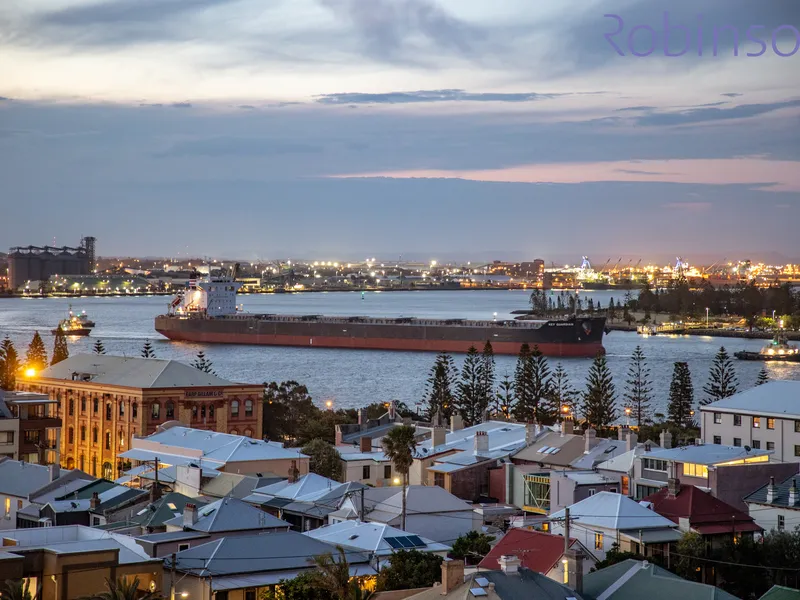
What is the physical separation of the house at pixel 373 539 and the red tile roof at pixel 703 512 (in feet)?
11.3

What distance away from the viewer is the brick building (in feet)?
105

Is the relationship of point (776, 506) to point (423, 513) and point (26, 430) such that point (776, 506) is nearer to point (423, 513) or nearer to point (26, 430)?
point (423, 513)

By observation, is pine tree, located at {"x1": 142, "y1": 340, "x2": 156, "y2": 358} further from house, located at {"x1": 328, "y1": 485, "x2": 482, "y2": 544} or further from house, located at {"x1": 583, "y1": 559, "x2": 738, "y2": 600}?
house, located at {"x1": 583, "y1": 559, "x2": 738, "y2": 600}

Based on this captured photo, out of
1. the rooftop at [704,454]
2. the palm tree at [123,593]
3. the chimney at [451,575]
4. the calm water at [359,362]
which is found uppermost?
the chimney at [451,575]

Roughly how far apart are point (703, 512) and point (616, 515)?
4.97 feet

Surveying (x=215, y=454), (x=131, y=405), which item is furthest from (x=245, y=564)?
(x=131, y=405)

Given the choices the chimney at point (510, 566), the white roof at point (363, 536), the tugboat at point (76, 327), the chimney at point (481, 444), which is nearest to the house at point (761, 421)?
the chimney at point (481, 444)

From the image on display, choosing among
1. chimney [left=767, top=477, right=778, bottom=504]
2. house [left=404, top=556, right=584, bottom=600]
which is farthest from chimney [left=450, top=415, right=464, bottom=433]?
house [left=404, top=556, right=584, bottom=600]

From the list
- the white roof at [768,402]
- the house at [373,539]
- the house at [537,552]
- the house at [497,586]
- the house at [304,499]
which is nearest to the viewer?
the house at [497,586]

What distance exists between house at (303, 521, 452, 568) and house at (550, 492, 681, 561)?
6.32 ft

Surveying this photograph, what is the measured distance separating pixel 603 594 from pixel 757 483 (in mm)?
8598

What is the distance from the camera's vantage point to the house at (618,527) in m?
17.7

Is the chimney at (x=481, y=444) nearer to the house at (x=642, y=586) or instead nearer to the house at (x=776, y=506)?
the house at (x=776, y=506)

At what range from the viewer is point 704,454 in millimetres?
22703
